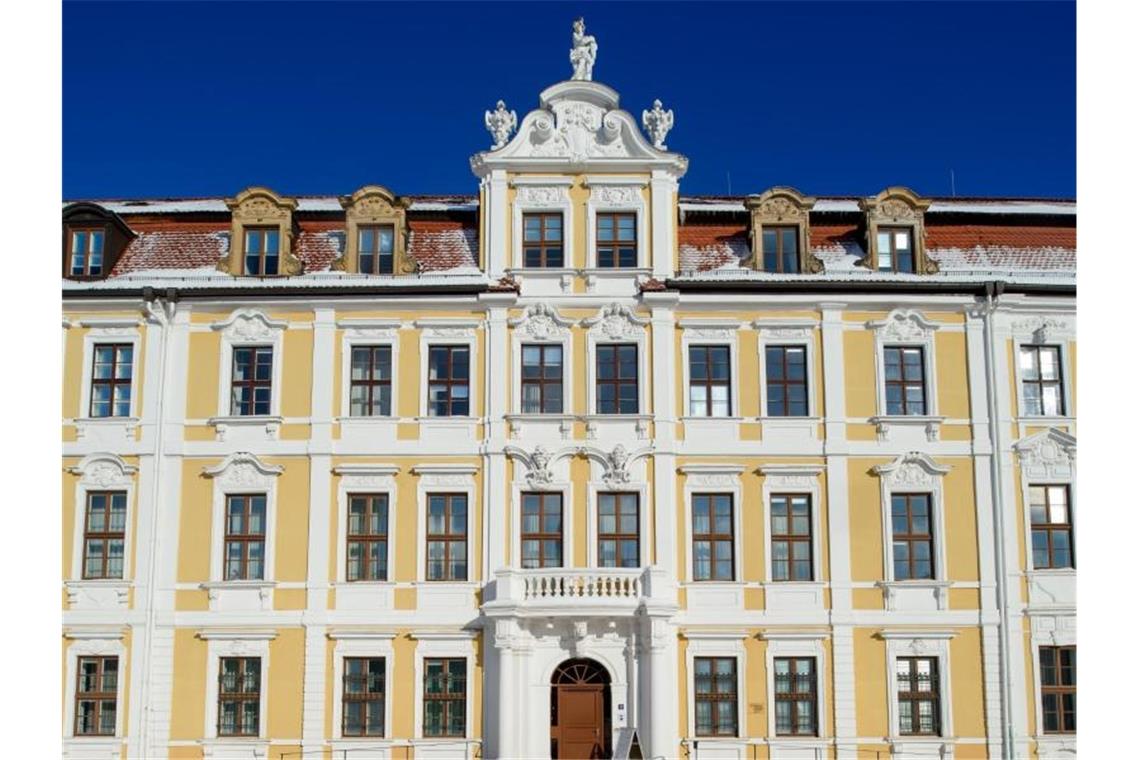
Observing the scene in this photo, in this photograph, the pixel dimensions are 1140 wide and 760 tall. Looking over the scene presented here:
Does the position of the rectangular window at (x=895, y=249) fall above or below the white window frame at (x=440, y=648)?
above

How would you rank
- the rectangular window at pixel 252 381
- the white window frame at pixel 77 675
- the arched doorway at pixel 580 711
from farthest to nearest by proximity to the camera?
the rectangular window at pixel 252 381 → the arched doorway at pixel 580 711 → the white window frame at pixel 77 675

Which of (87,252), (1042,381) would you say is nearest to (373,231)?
(87,252)

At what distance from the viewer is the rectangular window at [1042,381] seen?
2686 centimetres

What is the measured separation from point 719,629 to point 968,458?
582 cm

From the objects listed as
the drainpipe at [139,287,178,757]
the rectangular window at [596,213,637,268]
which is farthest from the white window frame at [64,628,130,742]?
the rectangular window at [596,213,637,268]

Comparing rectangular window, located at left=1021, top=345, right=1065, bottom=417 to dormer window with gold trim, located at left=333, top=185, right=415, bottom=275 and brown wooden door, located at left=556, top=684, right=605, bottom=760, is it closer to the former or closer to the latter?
brown wooden door, located at left=556, top=684, right=605, bottom=760

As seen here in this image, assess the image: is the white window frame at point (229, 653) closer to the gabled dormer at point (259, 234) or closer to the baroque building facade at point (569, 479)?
the baroque building facade at point (569, 479)

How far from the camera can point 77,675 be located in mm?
25547

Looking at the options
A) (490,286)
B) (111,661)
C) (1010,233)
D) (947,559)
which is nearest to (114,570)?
(111,661)

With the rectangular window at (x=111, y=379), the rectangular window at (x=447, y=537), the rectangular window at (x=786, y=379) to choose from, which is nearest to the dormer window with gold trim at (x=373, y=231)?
the rectangular window at (x=111, y=379)

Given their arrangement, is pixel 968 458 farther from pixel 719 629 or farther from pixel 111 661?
pixel 111 661

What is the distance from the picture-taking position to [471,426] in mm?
26500

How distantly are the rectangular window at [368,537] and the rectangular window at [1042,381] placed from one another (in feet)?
41.1
